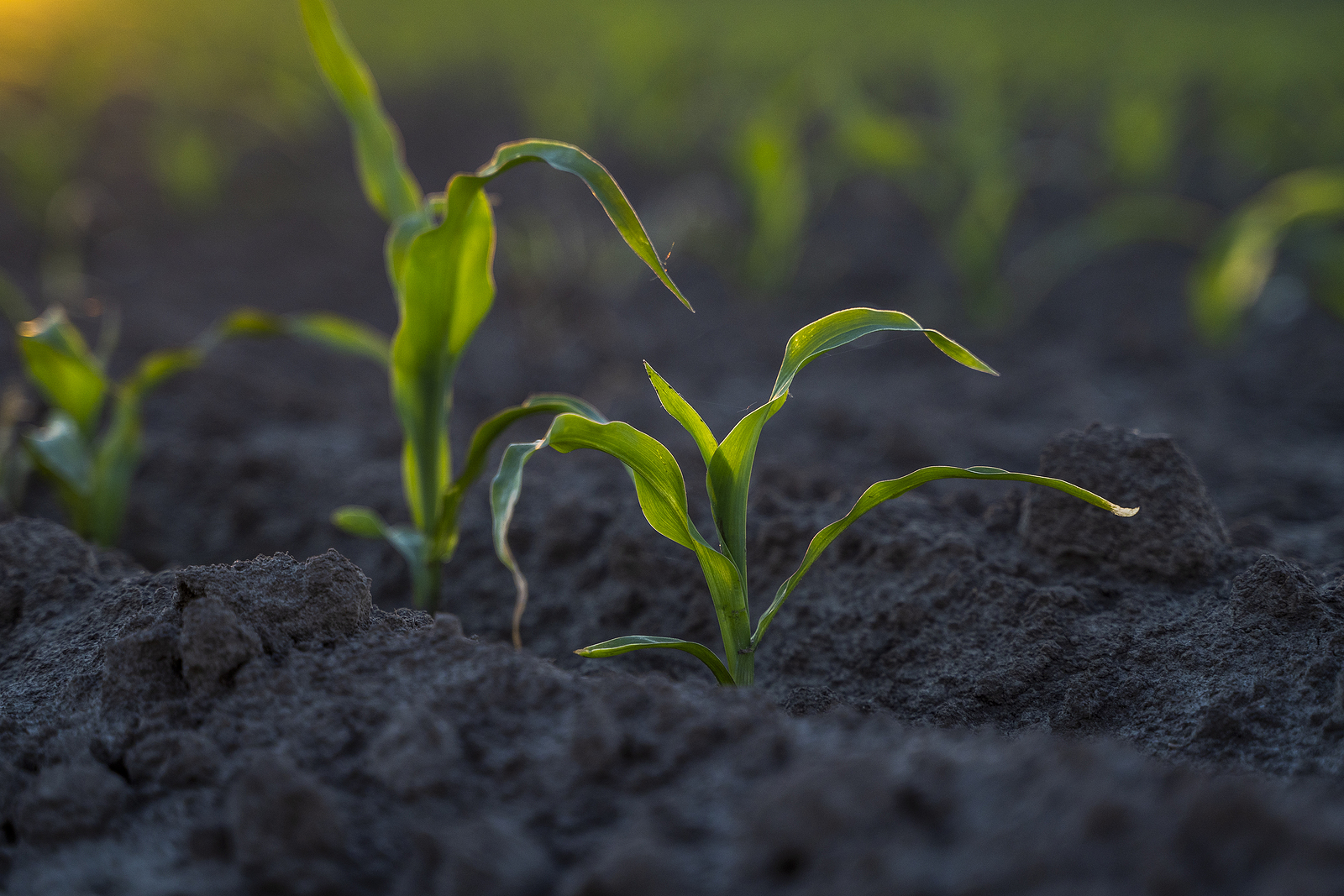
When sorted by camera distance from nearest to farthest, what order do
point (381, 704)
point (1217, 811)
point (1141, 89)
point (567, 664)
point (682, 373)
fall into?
point (1217, 811) < point (381, 704) < point (567, 664) < point (682, 373) < point (1141, 89)

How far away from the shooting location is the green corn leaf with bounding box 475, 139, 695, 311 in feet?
3.09

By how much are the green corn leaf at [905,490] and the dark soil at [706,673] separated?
Result: 148 mm

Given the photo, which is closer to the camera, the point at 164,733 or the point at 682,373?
the point at 164,733

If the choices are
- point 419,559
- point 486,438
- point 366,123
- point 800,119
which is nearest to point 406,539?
point 419,559

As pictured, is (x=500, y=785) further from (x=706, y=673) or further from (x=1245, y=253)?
(x=1245, y=253)

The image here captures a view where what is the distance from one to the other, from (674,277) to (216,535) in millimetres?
2209

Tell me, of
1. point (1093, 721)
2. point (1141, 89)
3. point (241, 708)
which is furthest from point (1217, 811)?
point (1141, 89)

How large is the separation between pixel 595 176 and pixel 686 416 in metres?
0.27

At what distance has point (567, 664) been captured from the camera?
124 cm

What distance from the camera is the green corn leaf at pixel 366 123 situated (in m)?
1.24

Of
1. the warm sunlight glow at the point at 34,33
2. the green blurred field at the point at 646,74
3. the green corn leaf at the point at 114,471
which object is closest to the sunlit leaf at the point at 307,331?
the green corn leaf at the point at 114,471

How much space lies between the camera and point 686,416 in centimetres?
97

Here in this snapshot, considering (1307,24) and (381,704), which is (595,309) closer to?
(381,704)

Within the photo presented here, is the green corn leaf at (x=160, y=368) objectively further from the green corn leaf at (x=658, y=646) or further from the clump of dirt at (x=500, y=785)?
the green corn leaf at (x=658, y=646)
